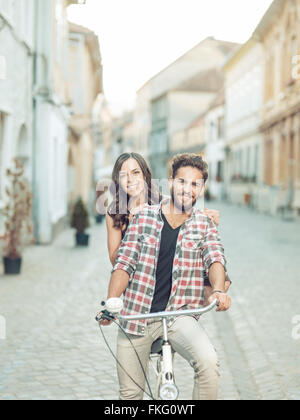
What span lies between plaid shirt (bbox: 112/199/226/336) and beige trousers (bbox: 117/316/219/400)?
0.19 ft

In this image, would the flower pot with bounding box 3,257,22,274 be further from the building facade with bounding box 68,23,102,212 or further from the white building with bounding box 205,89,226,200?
the white building with bounding box 205,89,226,200

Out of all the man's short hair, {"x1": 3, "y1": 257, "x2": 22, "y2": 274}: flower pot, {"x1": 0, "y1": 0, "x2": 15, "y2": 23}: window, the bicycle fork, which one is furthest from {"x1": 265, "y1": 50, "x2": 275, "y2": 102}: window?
the bicycle fork

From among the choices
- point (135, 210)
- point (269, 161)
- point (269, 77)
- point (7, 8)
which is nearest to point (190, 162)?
point (135, 210)

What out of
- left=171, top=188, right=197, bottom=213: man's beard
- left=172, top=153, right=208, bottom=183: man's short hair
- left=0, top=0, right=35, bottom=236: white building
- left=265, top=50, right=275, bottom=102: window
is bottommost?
left=171, top=188, right=197, bottom=213: man's beard

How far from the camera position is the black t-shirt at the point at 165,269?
3070mm

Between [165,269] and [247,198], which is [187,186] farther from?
[247,198]

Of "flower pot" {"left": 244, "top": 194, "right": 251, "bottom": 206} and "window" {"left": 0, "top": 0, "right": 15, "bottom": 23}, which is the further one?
"flower pot" {"left": 244, "top": 194, "right": 251, "bottom": 206}

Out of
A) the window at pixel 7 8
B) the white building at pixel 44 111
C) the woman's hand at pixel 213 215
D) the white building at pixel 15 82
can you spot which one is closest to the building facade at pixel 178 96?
the white building at pixel 44 111

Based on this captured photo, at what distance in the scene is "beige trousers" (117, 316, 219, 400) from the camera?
2938mm

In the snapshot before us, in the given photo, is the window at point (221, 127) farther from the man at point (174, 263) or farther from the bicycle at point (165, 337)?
the bicycle at point (165, 337)

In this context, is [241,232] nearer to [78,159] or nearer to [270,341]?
[78,159]

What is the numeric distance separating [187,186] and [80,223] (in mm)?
12399

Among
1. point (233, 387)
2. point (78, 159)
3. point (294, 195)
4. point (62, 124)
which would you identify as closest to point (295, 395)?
point (233, 387)

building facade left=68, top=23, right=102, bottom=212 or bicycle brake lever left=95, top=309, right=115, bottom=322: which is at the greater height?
building facade left=68, top=23, right=102, bottom=212
